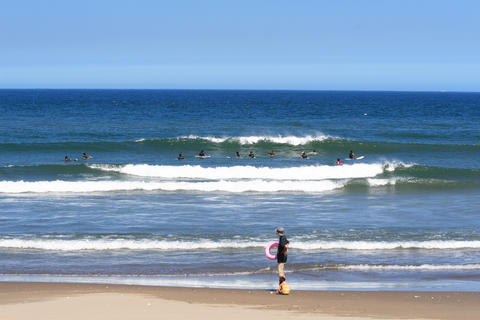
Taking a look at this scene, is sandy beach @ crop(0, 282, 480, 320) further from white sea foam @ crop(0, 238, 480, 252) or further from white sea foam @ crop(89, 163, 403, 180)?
white sea foam @ crop(89, 163, 403, 180)

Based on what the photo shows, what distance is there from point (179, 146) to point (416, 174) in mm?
16878

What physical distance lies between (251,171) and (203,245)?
51.2ft

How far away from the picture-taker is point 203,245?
1555cm

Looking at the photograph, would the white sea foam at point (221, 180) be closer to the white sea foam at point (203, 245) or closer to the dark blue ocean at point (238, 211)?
the dark blue ocean at point (238, 211)

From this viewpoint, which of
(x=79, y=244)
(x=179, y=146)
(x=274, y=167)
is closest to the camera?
(x=79, y=244)

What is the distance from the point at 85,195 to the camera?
2341 centimetres

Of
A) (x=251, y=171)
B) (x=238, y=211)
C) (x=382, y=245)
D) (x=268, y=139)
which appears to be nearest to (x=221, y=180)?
(x=251, y=171)

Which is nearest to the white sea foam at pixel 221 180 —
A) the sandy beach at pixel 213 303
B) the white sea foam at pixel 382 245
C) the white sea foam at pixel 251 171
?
the white sea foam at pixel 251 171

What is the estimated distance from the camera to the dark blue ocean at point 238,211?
44.2 feet

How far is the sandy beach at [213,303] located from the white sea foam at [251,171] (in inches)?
711

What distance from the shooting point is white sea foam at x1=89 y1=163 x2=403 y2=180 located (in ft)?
98.9

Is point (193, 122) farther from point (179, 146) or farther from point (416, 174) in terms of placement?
point (416, 174)

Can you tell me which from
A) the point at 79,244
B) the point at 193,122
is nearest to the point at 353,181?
the point at 79,244

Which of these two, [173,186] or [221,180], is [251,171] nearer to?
[221,180]
